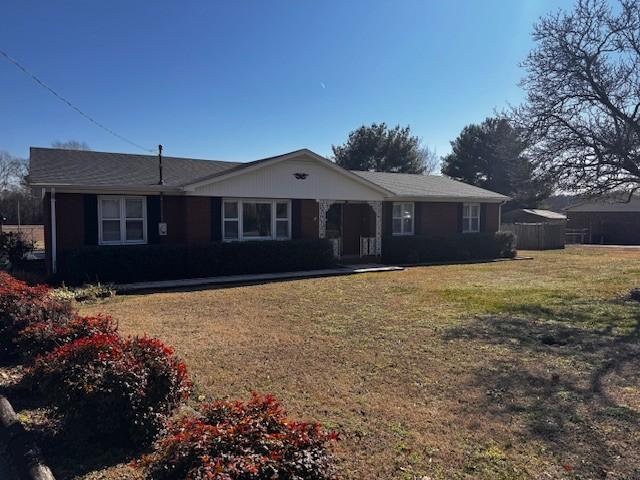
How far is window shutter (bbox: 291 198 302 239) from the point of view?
17438 mm

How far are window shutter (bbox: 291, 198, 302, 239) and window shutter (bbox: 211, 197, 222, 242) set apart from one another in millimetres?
2709

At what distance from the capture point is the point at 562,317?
31.1 feet

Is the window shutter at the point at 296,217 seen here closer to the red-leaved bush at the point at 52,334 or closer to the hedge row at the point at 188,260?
the hedge row at the point at 188,260

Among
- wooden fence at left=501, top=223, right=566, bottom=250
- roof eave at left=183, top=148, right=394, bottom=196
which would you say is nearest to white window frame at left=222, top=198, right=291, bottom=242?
roof eave at left=183, top=148, right=394, bottom=196

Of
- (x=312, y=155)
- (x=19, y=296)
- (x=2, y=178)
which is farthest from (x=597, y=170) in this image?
(x=2, y=178)

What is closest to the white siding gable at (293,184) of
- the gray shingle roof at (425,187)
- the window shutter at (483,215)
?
the gray shingle roof at (425,187)

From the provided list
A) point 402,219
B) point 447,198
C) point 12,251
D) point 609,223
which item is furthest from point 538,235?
point 12,251

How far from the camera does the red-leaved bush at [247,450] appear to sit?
2.80 meters

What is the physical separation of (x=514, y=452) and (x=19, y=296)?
669 cm

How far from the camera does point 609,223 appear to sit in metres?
41.7

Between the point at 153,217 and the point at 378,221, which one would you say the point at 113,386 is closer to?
the point at 153,217

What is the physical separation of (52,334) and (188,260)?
936cm

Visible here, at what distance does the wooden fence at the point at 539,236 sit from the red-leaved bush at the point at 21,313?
28.0m

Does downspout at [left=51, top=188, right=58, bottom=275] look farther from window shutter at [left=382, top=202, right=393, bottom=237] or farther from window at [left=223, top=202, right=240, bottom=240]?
window shutter at [left=382, top=202, right=393, bottom=237]
